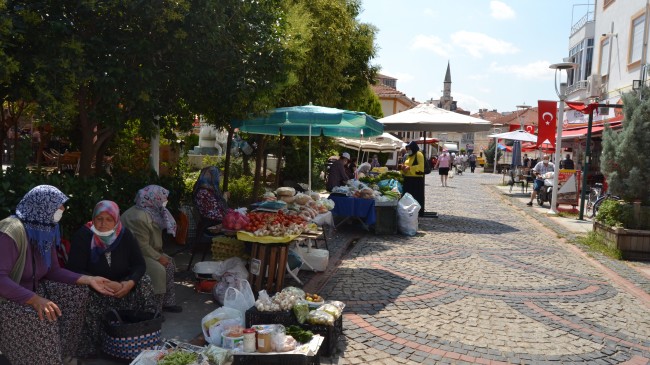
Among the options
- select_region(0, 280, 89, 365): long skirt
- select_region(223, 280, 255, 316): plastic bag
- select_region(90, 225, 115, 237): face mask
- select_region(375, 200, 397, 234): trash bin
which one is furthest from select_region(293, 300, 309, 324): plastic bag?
select_region(375, 200, 397, 234): trash bin

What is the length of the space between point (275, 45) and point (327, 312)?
3.68 m

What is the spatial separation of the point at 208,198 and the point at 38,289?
3.20 m

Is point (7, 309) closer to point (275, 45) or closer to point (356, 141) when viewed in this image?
point (275, 45)

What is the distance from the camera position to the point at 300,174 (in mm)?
18797

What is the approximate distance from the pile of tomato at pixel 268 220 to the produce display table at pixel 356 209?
385 cm

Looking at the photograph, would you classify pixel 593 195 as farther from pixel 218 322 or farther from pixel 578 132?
pixel 218 322

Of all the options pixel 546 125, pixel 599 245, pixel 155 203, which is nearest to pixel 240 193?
pixel 599 245

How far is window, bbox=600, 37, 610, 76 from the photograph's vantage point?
66.0 feet

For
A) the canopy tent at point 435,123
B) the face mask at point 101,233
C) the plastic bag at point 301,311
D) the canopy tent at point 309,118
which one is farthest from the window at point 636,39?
the face mask at point 101,233

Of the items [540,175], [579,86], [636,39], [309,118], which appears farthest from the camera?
[579,86]

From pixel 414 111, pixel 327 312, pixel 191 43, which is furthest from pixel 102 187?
pixel 414 111

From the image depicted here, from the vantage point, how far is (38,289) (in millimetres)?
3865

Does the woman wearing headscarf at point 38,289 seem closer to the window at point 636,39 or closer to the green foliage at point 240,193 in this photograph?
the green foliage at point 240,193

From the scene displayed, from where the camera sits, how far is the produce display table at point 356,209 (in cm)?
1045
